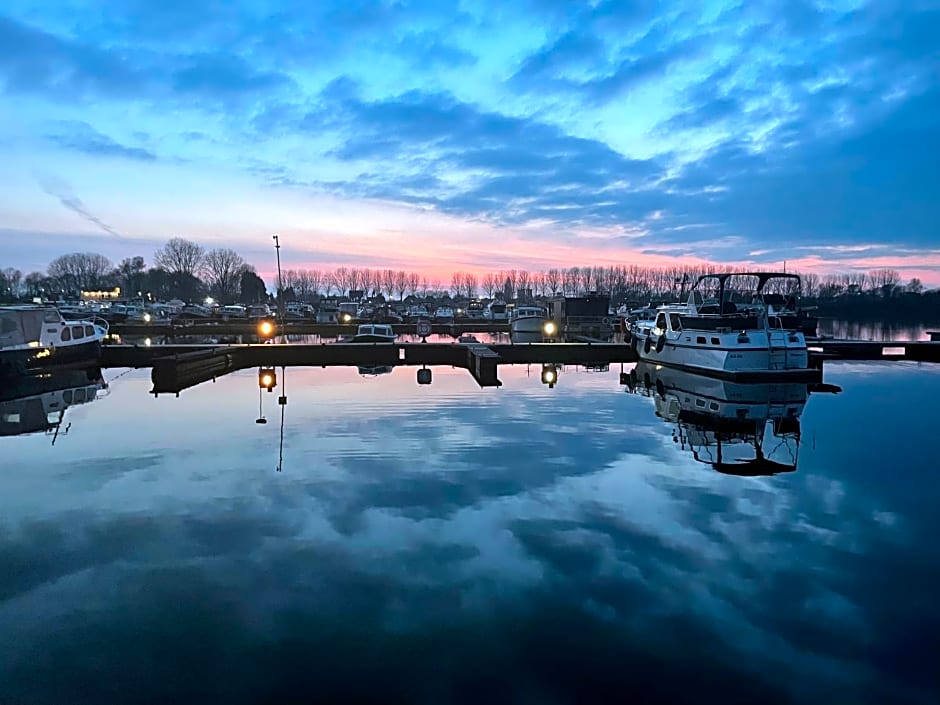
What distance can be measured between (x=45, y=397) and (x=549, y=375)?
1609cm

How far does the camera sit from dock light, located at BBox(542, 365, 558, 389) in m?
21.2

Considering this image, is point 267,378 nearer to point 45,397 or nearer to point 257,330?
point 45,397

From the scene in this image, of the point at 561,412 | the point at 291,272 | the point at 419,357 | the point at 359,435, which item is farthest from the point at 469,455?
the point at 291,272

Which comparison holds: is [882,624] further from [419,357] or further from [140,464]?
[419,357]

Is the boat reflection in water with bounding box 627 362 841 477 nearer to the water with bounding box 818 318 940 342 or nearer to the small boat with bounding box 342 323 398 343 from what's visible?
the small boat with bounding box 342 323 398 343

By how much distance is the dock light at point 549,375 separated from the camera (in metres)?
21.2

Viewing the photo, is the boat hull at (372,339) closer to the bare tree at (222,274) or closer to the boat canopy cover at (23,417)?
the boat canopy cover at (23,417)

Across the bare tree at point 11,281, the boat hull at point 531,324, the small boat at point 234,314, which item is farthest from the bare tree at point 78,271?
the boat hull at point 531,324

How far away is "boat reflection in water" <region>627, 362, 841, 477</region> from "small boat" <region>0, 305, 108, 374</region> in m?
20.9

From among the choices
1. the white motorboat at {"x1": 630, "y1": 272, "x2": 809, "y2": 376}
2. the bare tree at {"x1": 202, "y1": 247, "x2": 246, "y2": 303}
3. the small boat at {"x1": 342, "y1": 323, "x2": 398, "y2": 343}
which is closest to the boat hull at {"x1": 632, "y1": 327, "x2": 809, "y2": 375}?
the white motorboat at {"x1": 630, "y1": 272, "x2": 809, "y2": 376}

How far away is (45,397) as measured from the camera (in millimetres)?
17688

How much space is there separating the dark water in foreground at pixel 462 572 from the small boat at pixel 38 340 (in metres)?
12.4

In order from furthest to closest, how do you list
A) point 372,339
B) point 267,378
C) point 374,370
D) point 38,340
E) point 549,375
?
point 372,339 → point 374,370 → point 549,375 → point 38,340 → point 267,378

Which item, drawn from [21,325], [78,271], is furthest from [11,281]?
[21,325]
